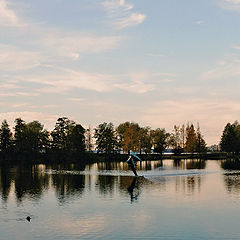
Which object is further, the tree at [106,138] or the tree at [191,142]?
the tree at [191,142]

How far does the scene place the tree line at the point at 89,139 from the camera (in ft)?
470

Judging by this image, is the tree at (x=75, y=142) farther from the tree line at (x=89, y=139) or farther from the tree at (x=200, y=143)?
the tree at (x=200, y=143)

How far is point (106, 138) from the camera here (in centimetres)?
16712

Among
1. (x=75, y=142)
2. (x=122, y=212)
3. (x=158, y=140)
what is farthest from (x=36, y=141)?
(x=122, y=212)

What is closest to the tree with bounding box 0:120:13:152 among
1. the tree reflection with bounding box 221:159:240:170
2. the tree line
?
the tree line

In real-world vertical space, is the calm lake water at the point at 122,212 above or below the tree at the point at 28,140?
below

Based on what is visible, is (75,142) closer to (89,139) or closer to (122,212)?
(89,139)

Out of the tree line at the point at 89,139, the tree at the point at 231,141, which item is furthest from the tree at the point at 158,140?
the tree at the point at 231,141

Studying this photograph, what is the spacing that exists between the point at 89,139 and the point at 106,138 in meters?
27.2

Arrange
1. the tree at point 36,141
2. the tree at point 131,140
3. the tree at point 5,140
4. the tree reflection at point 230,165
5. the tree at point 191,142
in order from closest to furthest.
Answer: the tree reflection at point 230,165
the tree at point 5,140
the tree at point 36,141
the tree at point 131,140
the tree at point 191,142

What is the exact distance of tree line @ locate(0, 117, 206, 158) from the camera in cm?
14325

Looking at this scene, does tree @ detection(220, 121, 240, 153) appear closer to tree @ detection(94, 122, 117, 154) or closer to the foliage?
tree @ detection(94, 122, 117, 154)

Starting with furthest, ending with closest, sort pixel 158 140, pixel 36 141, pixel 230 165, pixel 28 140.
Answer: pixel 158 140 < pixel 36 141 < pixel 28 140 < pixel 230 165

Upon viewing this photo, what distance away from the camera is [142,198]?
42.7 meters
